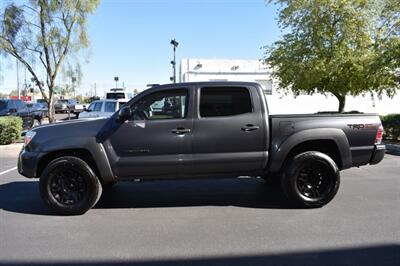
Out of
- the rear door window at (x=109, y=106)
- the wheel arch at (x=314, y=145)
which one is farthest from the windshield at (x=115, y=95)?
the wheel arch at (x=314, y=145)

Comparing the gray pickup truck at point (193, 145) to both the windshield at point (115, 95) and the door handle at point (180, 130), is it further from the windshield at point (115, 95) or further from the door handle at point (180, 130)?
the windshield at point (115, 95)

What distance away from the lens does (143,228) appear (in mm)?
5598

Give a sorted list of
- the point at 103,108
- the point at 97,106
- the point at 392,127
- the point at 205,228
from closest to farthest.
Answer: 1. the point at 205,228
2. the point at 392,127
3. the point at 103,108
4. the point at 97,106

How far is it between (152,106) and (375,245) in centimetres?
365

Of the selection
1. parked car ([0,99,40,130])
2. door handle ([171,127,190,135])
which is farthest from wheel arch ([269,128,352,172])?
parked car ([0,99,40,130])

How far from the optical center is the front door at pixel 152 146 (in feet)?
20.6

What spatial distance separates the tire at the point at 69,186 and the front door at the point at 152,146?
0.45 meters

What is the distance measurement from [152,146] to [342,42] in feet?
44.3

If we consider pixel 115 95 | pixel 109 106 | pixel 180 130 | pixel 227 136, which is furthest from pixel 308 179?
pixel 115 95

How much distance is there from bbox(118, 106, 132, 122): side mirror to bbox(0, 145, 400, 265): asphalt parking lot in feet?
4.75

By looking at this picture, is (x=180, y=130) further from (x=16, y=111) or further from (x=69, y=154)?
(x=16, y=111)

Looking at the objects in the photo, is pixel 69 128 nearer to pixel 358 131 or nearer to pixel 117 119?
pixel 117 119

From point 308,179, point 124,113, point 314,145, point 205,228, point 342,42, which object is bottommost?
point 205,228

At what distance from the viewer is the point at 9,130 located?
15250 millimetres
